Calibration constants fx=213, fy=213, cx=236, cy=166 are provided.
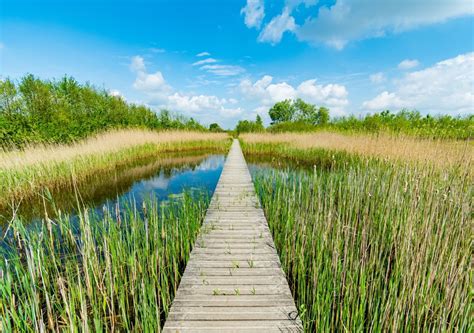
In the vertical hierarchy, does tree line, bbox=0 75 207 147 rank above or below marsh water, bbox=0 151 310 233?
above

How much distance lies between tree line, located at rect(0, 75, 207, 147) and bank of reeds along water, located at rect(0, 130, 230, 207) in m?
1.20

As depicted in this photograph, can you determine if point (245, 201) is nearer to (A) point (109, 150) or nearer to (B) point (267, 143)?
(A) point (109, 150)

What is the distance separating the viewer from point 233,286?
222 centimetres

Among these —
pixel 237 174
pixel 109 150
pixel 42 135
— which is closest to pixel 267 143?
pixel 237 174

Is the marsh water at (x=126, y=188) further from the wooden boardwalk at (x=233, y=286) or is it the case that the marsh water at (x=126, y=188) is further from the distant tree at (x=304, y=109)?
the distant tree at (x=304, y=109)

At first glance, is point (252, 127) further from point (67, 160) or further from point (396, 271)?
point (396, 271)

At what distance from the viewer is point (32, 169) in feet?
20.0

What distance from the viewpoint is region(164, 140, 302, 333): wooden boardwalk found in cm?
180

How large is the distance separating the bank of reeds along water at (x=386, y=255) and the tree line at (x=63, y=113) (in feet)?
35.0

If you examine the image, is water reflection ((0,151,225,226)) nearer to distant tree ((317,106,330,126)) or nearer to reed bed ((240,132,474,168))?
reed bed ((240,132,474,168))

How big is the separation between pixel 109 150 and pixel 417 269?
11.2 meters

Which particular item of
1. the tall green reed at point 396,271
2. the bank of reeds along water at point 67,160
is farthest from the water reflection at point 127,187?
the tall green reed at point 396,271

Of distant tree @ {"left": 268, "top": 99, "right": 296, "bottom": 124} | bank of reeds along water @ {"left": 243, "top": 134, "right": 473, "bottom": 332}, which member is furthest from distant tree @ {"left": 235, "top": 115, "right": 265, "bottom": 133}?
bank of reeds along water @ {"left": 243, "top": 134, "right": 473, "bottom": 332}

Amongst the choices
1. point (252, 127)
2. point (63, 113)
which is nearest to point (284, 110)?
point (252, 127)
